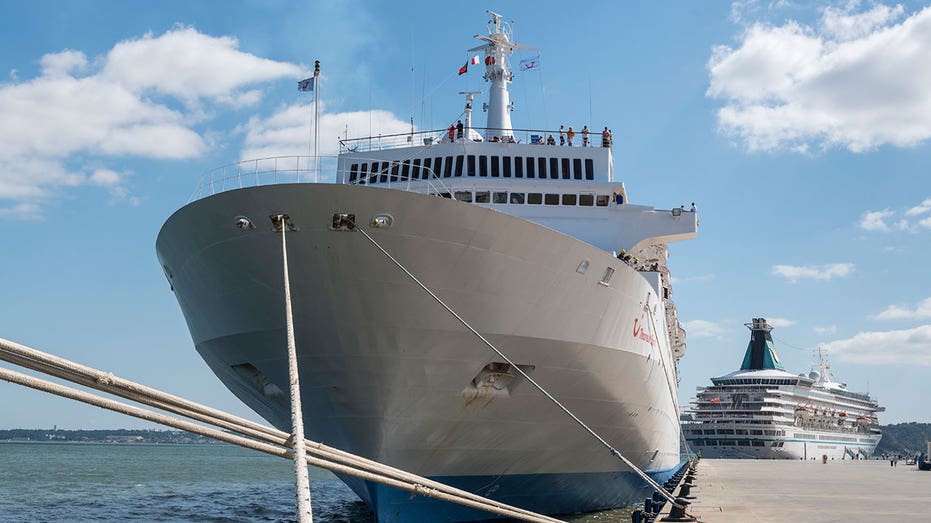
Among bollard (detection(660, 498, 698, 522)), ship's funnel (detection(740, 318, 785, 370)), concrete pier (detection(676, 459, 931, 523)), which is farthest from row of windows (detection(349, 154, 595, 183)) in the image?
ship's funnel (detection(740, 318, 785, 370))

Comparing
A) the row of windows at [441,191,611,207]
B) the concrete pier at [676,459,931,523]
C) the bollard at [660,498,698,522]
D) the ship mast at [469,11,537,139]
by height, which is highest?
the ship mast at [469,11,537,139]

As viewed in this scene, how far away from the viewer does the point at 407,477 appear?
7.37 meters

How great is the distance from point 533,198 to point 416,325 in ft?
25.5

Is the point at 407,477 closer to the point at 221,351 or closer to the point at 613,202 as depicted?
the point at 221,351

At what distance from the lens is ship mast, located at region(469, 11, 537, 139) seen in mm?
23188

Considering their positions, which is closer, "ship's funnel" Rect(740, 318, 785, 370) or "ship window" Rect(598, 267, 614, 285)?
"ship window" Rect(598, 267, 614, 285)

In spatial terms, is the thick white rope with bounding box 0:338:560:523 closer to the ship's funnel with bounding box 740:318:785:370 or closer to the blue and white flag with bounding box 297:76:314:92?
the blue and white flag with bounding box 297:76:314:92

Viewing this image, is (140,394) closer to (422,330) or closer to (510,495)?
(422,330)

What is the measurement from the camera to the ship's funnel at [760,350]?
89312 millimetres

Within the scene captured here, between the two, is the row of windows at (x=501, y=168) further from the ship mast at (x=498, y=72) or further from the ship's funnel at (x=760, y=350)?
the ship's funnel at (x=760, y=350)

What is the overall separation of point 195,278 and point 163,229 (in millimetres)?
1102

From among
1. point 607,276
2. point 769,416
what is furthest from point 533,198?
point 769,416

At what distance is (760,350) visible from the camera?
90.4m

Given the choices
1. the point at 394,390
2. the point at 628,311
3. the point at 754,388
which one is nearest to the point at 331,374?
the point at 394,390
